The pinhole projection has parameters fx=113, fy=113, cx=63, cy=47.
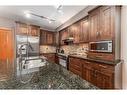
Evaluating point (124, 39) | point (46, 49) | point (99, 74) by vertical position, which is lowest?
point (99, 74)

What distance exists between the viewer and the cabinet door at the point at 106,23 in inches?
61.6

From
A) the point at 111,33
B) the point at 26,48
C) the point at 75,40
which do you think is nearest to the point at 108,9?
the point at 111,33

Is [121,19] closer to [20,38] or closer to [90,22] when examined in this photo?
[90,22]

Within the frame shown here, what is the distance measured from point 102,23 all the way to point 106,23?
95mm

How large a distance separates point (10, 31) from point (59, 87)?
33.5 inches

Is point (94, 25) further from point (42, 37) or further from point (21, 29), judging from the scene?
point (21, 29)

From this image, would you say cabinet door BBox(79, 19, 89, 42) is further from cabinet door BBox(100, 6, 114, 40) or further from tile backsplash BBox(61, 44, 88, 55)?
cabinet door BBox(100, 6, 114, 40)

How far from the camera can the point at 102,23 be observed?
5.65 feet

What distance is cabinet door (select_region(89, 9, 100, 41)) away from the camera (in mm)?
1835

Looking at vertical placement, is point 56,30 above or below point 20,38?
above

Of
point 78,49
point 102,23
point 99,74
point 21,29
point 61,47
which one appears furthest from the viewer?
point 78,49

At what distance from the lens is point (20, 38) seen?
48.5 inches

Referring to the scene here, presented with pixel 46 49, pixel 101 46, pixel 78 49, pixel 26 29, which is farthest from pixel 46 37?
pixel 78 49

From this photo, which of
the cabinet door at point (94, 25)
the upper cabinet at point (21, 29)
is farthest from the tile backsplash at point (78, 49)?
the upper cabinet at point (21, 29)
